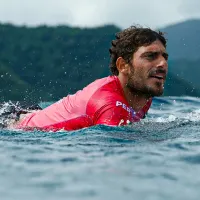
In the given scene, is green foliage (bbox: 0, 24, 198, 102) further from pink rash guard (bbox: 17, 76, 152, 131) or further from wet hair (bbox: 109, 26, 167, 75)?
pink rash guard (bbox: 17, 76, 152, 131)

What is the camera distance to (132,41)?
6984 millimetres

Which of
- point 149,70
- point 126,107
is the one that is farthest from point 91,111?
point 149,70

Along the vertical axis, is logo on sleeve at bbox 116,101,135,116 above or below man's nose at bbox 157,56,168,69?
below

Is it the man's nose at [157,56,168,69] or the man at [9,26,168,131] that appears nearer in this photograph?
the man at [9,26,168,131]

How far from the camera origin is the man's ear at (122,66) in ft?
22.9

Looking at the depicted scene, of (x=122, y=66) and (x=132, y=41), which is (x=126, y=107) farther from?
(x=132, y=41)

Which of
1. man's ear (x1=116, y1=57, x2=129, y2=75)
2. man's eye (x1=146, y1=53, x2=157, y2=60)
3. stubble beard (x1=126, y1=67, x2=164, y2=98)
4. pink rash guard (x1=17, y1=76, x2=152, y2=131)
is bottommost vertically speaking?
pink rash guard (x1=17, y1=76, x2=152, y2=131)

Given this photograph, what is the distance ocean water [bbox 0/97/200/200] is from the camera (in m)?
3.39

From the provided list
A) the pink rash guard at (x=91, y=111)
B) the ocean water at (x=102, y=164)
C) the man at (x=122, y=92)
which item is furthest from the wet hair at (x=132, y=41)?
the ocean water at (x=102, y=164)

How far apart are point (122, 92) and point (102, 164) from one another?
8.73 feet

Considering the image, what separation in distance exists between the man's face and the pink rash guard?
22 centimetres

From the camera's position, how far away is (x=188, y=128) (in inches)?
259

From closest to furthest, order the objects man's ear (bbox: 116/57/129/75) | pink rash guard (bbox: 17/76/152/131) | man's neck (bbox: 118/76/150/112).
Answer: pink rash guard (bbox: 17/76/152/131) < man's neck (bbox: 118/76/150/112) < man's ear (bbox: 116/57/129/75)

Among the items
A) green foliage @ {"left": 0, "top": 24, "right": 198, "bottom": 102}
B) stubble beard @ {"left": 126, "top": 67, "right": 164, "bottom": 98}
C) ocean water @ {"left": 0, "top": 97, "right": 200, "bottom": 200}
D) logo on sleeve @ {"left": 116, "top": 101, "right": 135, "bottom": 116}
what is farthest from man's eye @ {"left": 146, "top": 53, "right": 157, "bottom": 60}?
green foliage @ {"left": 0, "top": 24, "right": 198, "bottom": 102}
